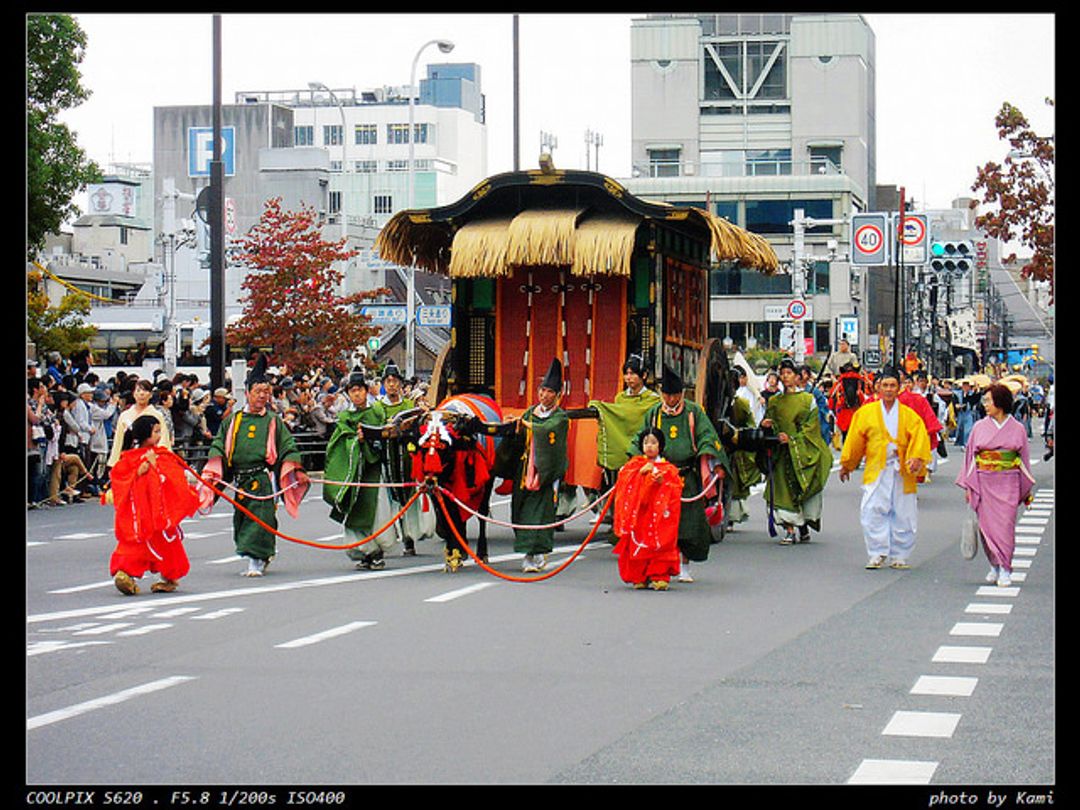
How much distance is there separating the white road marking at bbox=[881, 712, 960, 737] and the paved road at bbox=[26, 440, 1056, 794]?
26 mm

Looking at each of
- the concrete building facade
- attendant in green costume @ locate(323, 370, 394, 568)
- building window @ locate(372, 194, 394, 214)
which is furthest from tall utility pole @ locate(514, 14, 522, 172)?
building window @ locate(372, 194, 394, 214)

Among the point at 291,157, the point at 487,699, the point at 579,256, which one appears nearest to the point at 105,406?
the point at 579,256

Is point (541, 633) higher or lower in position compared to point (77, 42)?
lower

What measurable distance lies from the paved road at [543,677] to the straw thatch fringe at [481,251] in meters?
3.14

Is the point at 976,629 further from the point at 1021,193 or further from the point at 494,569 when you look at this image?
the point at 1021,193

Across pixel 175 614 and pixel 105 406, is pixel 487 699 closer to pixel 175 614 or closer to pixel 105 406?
pixel 175 614

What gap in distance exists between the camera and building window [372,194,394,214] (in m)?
97.6

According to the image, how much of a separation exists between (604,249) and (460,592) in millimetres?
4690

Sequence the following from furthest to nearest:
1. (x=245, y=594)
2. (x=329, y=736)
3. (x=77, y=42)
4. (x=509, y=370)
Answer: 1. (x=77, y=42)
2. (x=509, y=370)
3. (x=245, y=594)
4. (x=329, y=736)

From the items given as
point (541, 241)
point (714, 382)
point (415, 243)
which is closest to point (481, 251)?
point (541, 241)

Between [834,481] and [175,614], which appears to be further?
[834,481]

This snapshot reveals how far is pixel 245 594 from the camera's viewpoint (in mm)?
14203

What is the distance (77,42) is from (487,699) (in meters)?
25.7

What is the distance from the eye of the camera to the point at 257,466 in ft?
51.1
